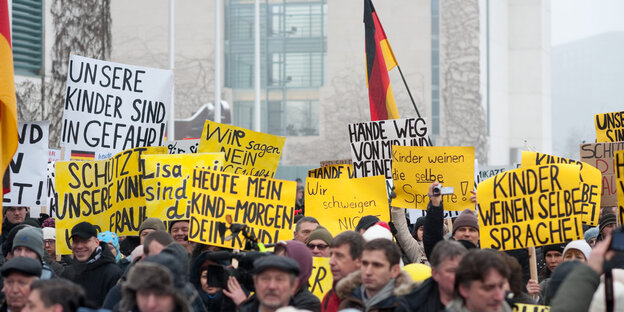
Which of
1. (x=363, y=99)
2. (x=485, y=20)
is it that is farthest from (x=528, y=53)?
(x=363, y=99)

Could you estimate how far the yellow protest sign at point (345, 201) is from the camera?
36.7 ft

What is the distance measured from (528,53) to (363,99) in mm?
13543

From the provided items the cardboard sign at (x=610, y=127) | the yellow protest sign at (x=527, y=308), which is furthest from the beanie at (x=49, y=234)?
the cardboard sign at (x=610, y=127)

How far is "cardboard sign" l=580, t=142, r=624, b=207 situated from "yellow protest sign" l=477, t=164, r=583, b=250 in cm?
331

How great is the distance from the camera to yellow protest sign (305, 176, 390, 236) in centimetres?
1119

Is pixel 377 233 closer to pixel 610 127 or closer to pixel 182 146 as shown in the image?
pixel 610 127

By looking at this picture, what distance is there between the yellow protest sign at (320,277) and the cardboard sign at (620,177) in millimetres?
2367

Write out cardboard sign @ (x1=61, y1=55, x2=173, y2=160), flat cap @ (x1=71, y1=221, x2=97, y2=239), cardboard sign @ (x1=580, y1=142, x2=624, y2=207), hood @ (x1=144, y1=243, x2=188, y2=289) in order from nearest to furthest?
hood @ (x1=144, y1=243, x2=188, y2=289) < flat cap @ (x1=71, y1=221, x2=97, y2=239) < cardboard sign @ (x1=61, y1=55, x2=173, y2=160) < cardboard sign @ (x1=580, y1=142, x2=624, y2=207)

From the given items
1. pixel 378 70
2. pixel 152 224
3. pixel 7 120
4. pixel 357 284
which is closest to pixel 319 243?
pixel 152 224

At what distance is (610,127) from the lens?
13.0 m

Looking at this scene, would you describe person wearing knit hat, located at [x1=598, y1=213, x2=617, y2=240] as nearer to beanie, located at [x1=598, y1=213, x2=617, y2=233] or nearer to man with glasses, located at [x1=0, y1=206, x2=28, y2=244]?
beanie, located at [x1=598, y1=213, x2=617, y2=233]

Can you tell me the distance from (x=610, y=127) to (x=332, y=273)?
22.0 ft

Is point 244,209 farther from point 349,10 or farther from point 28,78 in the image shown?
point 349,10

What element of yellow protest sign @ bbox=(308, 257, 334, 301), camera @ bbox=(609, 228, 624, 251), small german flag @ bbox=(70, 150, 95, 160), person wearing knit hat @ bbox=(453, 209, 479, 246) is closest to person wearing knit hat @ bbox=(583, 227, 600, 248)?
person wearing knit hat @ bbox=(453, 209, 479, 246)
